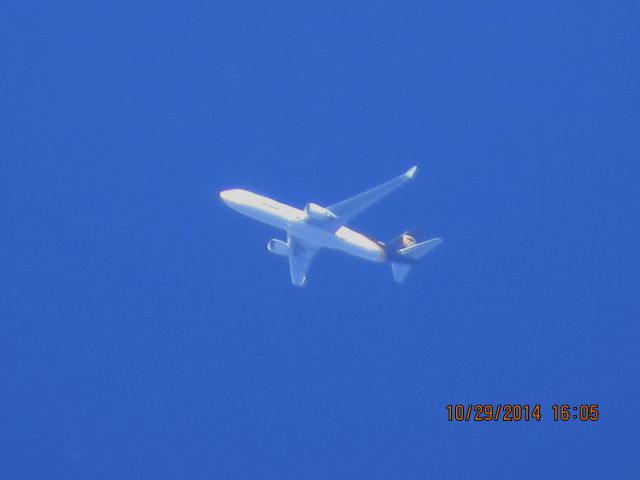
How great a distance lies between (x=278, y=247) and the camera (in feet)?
157

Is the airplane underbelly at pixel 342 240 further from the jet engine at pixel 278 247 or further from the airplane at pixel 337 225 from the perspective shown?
the jet engine at pixel 278 247

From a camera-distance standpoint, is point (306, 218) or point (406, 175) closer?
point (406, 175)

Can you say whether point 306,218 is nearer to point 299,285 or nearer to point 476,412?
point 299,285

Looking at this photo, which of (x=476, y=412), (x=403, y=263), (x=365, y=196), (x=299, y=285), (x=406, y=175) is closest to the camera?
(x=406, y=175)

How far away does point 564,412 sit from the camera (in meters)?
54.8

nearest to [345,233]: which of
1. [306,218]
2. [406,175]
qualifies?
[306,218]

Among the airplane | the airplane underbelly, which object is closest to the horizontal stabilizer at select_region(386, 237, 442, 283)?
the airplane

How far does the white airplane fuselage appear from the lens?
142 ft

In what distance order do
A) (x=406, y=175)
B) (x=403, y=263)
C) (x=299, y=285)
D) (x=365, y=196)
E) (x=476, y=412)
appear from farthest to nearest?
(x=476, y=412) → (x=299, y=285) → (x=403, y=263) → (x=365, y=196) → (x=406, y=175)

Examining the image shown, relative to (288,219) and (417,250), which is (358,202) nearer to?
(288,219)

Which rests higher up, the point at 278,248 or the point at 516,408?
the point at 278,248

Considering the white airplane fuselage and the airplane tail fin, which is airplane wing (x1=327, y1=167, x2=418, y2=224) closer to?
the white airplane fuselage

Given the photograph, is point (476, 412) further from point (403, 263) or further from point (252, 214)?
point (252, 214)

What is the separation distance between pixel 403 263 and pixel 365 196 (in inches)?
247
